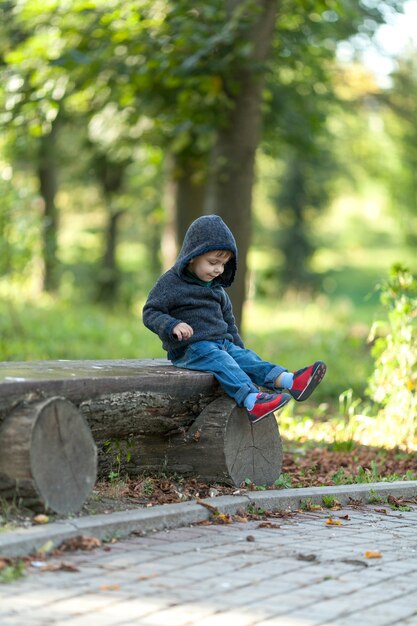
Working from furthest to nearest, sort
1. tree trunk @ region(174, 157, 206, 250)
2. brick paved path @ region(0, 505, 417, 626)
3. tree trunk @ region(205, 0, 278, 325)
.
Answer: tree trunk @ region(174, 157, 206, 250), tree trunk @ region(205, 0, 278, 325), brick paved path @ region(0, 505, 417, 626)

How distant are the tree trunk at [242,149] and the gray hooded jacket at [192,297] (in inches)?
200

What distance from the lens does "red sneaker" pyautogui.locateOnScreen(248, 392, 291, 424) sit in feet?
20.1

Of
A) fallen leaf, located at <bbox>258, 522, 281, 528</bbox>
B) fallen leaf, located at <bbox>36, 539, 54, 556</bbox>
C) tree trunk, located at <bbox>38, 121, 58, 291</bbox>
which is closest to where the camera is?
fallen leaf, located at <bbox>36, 539, 54, 556</bbox>

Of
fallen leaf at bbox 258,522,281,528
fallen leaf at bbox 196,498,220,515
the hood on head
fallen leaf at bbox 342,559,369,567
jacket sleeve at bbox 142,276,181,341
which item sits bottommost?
fallen leaf at bbox 258,522,281,528

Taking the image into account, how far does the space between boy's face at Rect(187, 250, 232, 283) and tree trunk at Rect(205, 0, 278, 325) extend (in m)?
5.08

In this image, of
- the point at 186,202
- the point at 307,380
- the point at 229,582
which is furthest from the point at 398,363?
the point at 186,202

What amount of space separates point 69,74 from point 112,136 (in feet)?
14.2

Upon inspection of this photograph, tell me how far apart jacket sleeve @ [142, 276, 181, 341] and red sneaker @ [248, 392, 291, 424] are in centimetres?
67

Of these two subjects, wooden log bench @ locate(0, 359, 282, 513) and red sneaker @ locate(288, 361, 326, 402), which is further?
red sneaker @ locate(288, 361, 326, 402)

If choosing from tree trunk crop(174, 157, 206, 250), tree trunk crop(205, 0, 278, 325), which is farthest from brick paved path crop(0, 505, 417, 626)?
tree trunk crop(174, 157, 206, 250)

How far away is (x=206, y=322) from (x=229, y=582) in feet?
7.64

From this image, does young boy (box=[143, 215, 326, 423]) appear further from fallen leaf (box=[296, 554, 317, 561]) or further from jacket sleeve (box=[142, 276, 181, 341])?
fallen leaf (box=[296, 554, 317, 561])

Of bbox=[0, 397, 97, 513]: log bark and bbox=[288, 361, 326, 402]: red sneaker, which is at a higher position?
bbox=[0, 397, 97, 513]: log bark

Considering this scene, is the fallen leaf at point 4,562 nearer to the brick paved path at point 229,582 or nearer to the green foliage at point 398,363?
the brick paved path at point 229,582
